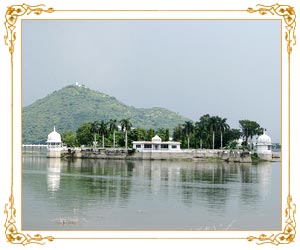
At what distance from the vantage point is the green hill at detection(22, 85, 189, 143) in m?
75.8

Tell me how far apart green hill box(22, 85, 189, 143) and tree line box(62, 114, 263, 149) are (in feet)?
70.2

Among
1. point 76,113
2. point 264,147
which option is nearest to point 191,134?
point 264,147

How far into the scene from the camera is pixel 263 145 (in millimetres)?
46062

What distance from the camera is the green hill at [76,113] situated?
7581 centimetres

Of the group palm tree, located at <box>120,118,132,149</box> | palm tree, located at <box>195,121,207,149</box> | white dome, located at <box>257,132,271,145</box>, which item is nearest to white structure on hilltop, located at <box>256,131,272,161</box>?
white dome, located at <box>257,132,271,145</box>

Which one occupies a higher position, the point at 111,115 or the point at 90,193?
the point at 111,115

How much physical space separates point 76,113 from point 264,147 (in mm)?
42867

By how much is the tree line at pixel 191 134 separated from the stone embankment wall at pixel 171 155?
2.50m

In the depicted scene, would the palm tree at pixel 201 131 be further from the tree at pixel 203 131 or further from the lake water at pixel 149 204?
the lake water at pixel 149 204
